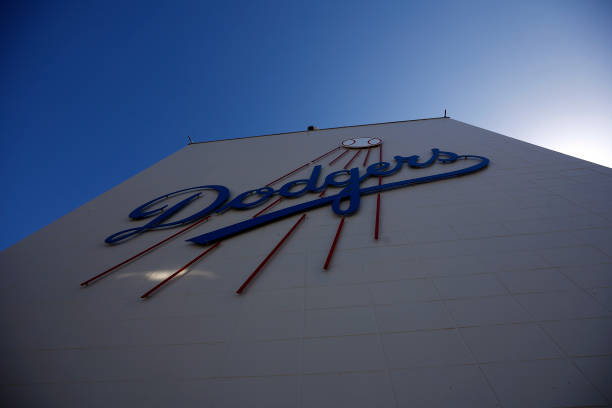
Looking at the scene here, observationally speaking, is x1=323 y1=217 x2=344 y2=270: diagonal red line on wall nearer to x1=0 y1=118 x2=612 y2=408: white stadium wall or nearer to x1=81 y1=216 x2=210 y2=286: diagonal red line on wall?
x1=0 y1=118 x2=612 y2=408: white stadium wall

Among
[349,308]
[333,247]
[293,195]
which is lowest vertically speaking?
[349,308]

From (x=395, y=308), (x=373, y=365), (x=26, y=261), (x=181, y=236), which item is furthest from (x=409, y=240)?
(x=26, y=261)

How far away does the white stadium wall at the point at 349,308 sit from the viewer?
76.8 inches

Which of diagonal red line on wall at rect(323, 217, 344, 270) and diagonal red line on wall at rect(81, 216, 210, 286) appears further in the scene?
diagonal red line on wall at rect(81, 216, 210, 286)

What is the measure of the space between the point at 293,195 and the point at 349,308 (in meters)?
2.81

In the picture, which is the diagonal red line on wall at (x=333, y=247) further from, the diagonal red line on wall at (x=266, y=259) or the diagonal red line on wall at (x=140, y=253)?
the diagonal red line on wall at (x=140, y=253)

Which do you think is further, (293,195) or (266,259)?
(293,195)

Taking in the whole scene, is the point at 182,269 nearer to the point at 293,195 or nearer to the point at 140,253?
the point at 140,253

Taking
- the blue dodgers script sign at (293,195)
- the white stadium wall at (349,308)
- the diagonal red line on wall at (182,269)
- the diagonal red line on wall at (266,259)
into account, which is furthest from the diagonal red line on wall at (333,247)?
the diagonal red line on wall at (182,269)

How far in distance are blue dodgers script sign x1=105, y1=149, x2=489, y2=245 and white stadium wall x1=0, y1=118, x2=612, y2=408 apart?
0.17 metres

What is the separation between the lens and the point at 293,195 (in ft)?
16.0

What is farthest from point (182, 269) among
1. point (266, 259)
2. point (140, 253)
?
point (266, 259)

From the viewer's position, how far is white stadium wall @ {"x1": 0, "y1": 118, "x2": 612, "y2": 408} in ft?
6.40

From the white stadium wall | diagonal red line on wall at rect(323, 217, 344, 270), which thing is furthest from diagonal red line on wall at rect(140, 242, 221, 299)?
diagonal red line on wall at rect(323, 217, 344, 270)
